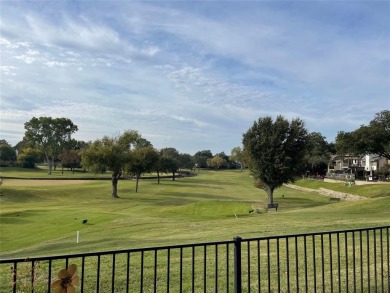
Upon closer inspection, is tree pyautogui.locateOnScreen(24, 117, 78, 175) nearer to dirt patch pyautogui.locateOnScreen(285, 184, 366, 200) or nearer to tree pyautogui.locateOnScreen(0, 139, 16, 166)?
tree pyautogui.locateOnScreen(0, 139, 16, 166)

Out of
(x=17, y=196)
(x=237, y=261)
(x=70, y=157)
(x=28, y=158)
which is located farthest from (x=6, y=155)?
(x=237, y=261)

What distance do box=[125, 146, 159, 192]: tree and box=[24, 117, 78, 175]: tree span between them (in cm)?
5587

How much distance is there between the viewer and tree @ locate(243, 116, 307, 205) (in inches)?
1695

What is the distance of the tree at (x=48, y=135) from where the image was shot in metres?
119

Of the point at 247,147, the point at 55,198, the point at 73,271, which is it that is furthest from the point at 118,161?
the point at 73,271

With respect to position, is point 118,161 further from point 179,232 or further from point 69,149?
point 69,149

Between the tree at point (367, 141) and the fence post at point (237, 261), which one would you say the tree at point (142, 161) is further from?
the fence post at point (237, 261)

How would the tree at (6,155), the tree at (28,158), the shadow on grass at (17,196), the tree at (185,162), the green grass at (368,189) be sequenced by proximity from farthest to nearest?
1. the tree at (185,162)
2. the tree at (6,155)
3. the tree at (28,158)
4. the shadow on grass at (17,196)
5. the green grass at (368,189)

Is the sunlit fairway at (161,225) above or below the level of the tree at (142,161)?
below

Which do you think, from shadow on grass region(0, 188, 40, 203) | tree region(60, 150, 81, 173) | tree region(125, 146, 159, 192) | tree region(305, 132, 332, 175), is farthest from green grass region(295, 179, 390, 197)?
tree region(60, 150, 81, 173)

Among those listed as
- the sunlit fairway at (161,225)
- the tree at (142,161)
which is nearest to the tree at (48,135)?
the tree at (142,161)

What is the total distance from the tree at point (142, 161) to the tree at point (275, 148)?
2766cm

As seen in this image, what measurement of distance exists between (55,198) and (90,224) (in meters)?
35.1

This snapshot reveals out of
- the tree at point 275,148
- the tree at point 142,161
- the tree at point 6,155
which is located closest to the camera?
the tree at point 275,148
